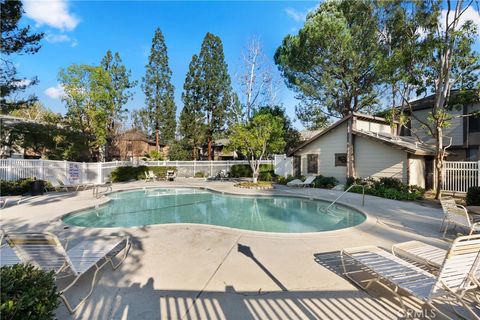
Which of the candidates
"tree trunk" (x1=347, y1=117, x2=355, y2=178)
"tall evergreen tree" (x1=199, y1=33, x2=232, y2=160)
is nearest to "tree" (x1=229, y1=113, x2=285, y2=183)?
"tree trunk" (x1=347, y1=117, x2=355, y2=178)

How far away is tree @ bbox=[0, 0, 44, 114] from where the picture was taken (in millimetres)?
11336

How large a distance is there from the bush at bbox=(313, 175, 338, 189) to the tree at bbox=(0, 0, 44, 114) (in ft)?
53.3

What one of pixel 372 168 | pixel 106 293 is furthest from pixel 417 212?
pixel 106 293

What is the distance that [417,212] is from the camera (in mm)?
8430

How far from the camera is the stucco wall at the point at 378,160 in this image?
13141mm

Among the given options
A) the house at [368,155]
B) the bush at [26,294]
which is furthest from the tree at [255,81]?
the bush at [26,294]

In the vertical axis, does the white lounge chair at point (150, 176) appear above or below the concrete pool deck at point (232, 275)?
above

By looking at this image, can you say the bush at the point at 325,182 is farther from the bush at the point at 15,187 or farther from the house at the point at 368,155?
the bush at the point at 15,187

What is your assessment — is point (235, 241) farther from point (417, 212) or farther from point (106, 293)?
point (417, 212)

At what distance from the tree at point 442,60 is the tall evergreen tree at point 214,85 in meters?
20.4

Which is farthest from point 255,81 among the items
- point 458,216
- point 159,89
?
point 458,216

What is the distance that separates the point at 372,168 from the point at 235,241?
11.9 m

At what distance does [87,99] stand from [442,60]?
23970mm

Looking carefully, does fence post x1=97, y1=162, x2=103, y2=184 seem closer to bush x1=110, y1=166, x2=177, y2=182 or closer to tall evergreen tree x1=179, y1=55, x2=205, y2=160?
bush x1=110, y1=166, x2=177, y2=182
